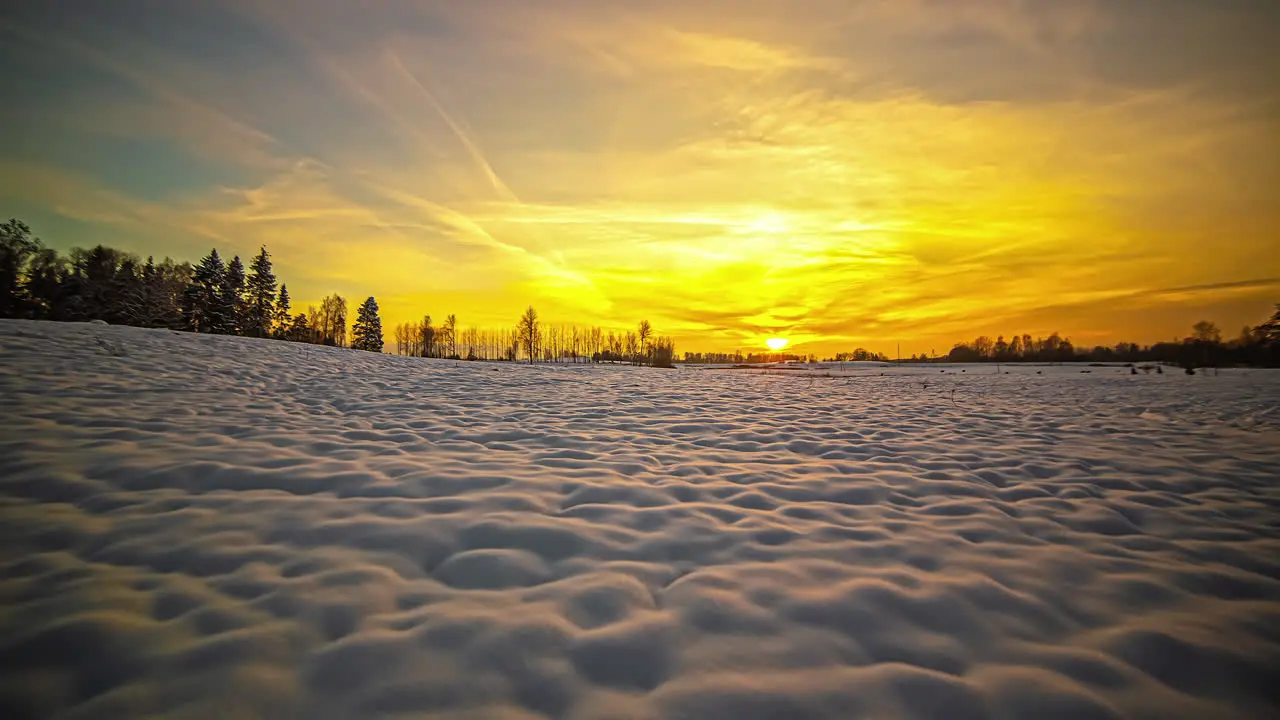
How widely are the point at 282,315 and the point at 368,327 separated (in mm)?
10036

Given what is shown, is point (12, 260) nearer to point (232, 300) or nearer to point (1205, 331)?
point (232, 300)

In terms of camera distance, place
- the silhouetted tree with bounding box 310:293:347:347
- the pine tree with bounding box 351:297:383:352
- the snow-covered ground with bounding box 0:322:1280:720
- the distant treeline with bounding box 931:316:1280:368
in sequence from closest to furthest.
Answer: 1. the snow-covered ground with bounding box 0:322:1280:720
2. the distant treeline with bounding box 931:316:1280:368
3. the pine tree with bounding box 351:297:383:352
4. the silhouetted tree with bounding box 310:293:347:347

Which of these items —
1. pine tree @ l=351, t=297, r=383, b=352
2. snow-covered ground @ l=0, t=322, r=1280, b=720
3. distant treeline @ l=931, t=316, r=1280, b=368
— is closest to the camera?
snow-covered ground @ l=0, t=322, r=1280, b=720

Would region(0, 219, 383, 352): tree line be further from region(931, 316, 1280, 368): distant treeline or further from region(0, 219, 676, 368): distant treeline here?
region(931, 316, 1280, 368): distant treeline

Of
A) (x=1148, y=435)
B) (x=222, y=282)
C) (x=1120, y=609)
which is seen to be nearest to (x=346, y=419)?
(x=1120, y=609)

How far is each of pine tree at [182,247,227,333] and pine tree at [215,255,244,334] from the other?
0.75ft

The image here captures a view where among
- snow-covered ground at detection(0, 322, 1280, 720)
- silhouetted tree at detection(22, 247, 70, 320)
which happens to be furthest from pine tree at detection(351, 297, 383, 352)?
snow-covered ground at detection(0, 322, 1280, 720)

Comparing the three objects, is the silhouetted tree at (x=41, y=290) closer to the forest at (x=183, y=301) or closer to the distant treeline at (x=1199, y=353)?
the forest at (x=183, y=301)

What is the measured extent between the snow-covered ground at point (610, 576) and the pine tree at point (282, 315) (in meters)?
60.8

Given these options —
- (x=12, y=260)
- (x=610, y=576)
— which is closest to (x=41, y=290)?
(x=12, y=260)

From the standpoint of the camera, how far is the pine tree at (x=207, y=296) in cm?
4244

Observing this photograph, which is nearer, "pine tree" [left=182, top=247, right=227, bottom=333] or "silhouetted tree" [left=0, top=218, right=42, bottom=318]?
"silhouetted tree" [left=0, top=218, right=42, bottom=318]

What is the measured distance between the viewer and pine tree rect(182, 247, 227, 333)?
42.4 metres

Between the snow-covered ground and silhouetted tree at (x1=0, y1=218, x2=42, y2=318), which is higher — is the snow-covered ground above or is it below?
below
